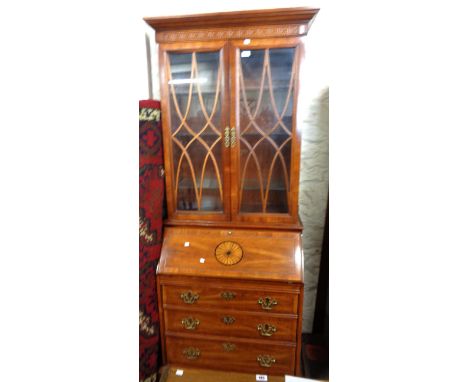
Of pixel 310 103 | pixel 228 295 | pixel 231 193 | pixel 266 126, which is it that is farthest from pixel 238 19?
pixel 228 295

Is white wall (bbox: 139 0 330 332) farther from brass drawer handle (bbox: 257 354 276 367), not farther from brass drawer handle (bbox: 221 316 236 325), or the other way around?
brass drawer handle (bbox: 221 316 236 325)

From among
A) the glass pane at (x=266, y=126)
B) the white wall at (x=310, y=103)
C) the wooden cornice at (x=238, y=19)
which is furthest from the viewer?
the white wall at (x=310, y=103)

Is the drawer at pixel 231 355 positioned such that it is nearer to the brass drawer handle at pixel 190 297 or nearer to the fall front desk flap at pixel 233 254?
the brass drawer handle at pixel 190 297

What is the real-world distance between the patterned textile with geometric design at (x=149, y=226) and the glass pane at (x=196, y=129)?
0.32 feet

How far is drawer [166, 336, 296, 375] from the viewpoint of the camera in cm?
131

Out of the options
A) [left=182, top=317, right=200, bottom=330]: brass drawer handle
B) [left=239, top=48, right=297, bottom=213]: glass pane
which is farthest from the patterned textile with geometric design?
[left=239, top=48, right=297, bottom=213]: glass pane

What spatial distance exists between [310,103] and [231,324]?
1.36 metres

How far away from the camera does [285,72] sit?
126 cm

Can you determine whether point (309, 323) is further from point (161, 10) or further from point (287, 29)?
point (161, 10)

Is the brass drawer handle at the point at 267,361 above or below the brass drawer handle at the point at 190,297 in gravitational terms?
below

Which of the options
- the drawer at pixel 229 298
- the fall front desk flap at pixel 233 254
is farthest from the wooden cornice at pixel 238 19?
the drawer at pixel 229 298

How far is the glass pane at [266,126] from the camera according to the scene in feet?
4.13

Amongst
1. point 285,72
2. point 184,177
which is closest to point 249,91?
point 285,72
